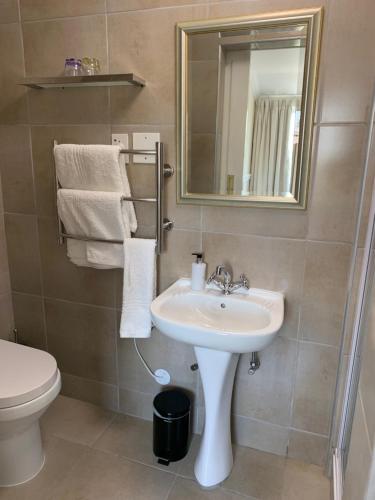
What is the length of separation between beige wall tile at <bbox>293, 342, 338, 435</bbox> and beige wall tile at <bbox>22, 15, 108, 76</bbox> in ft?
5.10

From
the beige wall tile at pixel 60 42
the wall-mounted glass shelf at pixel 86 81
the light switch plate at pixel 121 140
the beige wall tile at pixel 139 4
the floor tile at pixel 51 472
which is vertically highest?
the beige wall tile at pixel 139 4

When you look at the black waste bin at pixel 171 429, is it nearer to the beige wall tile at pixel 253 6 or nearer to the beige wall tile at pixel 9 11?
the beige wall tile at pixel 253 6

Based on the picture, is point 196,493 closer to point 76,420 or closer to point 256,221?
point 76,420

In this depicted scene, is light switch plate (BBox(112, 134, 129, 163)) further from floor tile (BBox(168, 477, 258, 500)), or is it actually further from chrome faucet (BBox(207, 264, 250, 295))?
floor tile (BBox(168, 477, 258, 500))

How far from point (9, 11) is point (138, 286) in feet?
4.60

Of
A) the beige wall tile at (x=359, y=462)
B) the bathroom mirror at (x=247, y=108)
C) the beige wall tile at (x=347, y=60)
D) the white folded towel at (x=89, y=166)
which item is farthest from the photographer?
the white folded towel at (x=89, y=166)

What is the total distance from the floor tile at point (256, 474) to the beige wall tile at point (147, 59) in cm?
159

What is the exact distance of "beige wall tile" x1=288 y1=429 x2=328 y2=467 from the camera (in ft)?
5.52

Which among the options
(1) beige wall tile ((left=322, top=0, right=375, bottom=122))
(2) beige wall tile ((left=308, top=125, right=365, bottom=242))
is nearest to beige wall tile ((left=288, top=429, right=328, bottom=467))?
(2) beige wall tile ((left=308, top=125, right=365, bottom=242))

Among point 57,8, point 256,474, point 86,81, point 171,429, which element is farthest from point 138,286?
point 57,8

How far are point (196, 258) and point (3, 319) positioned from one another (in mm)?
1217

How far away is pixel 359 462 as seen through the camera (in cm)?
77

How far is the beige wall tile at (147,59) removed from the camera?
1481 millimetres

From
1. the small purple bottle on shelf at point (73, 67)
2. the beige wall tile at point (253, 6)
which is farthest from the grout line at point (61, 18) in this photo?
the beige wall tile at point (253, 6)
